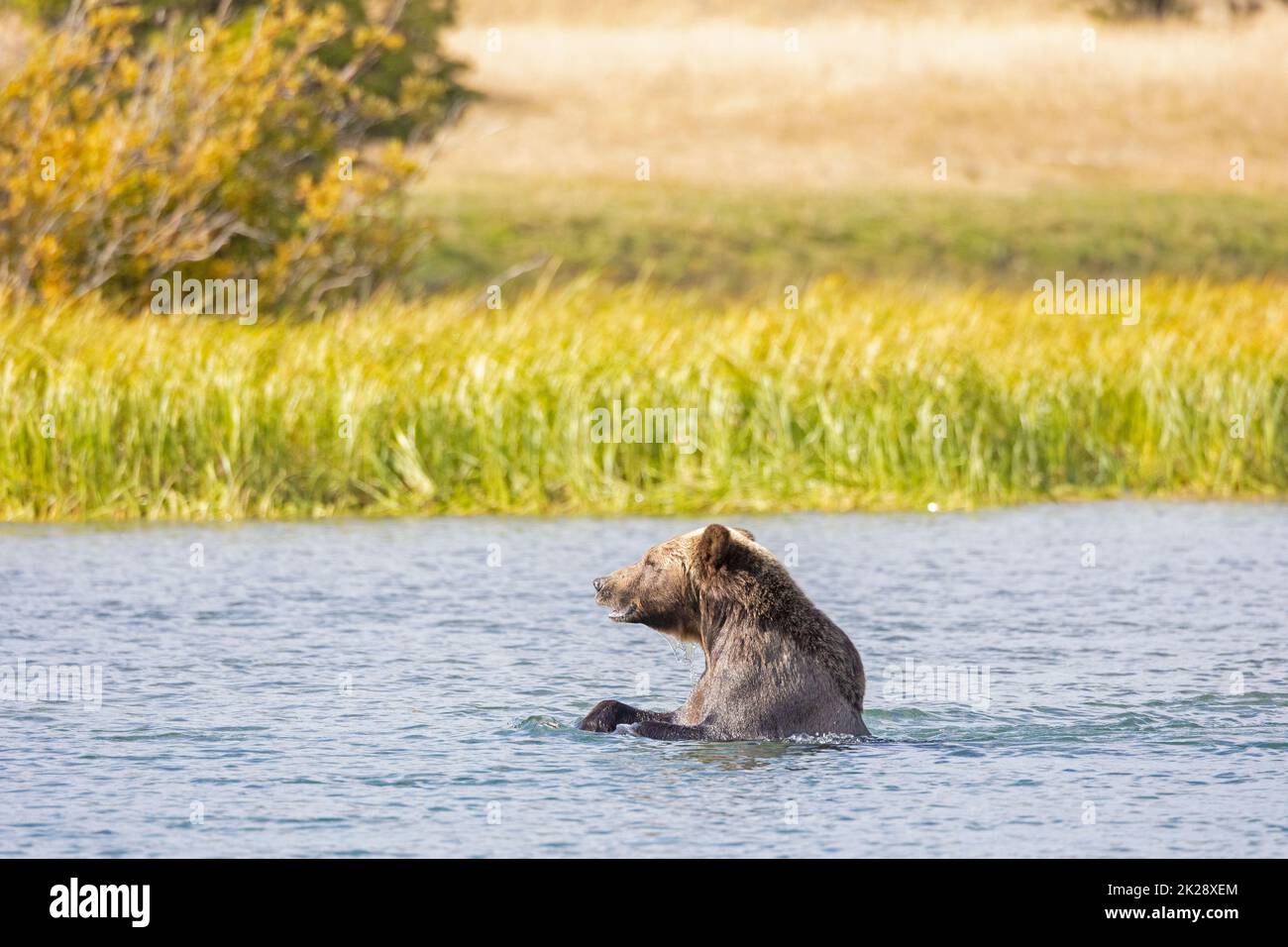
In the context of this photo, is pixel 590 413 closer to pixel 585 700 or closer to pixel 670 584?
pixel 585 700

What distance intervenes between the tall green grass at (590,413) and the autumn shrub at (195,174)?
13.4 ft

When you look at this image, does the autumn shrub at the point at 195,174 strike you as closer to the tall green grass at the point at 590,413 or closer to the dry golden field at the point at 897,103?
the tall green grass at the point at 590,413

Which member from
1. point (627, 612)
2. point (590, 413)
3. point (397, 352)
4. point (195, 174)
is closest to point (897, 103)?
point (195, 174)

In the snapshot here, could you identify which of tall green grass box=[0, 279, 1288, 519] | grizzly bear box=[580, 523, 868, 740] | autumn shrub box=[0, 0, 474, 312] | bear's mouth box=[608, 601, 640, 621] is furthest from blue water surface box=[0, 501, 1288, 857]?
autumn shrub box=[0, 0, 474, 312]

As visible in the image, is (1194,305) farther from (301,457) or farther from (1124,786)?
(1124,786)

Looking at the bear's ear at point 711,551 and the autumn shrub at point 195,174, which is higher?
the autumn shrub at point 195,174

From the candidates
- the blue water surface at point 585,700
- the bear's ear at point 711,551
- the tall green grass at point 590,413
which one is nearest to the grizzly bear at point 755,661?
the bear's ear at point 711,551

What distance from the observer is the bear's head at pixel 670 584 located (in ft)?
33.0

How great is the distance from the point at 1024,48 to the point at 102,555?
8591 cm

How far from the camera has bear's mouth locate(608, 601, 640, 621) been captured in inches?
407

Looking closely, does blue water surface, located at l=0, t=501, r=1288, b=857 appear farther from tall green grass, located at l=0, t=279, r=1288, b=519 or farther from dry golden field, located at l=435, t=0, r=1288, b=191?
dry golden field, located at l=435, t=0, r=1288, b=191

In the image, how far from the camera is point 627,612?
1035 cm

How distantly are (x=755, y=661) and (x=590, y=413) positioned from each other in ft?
31.7
